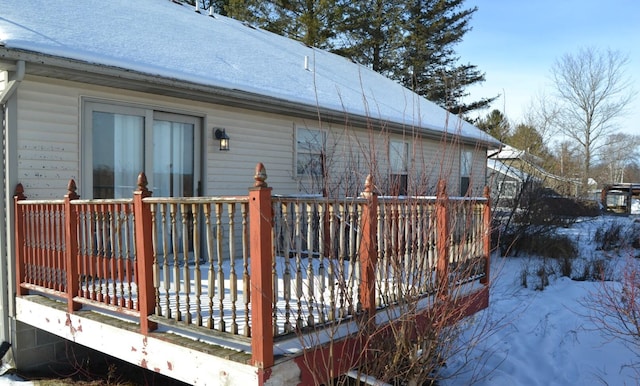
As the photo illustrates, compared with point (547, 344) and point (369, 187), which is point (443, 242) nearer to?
point (369, 187)

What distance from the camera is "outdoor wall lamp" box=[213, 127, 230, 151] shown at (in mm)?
6957

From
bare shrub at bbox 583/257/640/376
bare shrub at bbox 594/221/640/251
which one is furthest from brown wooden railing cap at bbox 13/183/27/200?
bare shrub at bbox 594/221/640/251

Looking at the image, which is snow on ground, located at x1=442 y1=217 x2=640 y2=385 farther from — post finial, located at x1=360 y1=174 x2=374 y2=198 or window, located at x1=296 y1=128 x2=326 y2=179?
window, located at x1=296 y1=128 x2=326 y2=179

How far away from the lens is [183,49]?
7.43 metres

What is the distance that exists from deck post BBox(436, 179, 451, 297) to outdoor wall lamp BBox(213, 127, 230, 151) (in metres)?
3.65

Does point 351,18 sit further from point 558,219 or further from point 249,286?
point 249,286

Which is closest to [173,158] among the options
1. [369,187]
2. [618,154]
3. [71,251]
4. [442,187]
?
[71,251]

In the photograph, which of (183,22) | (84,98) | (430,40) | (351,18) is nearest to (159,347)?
(84,98)

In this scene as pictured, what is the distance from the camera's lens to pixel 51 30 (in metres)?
5.58

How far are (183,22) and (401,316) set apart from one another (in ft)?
26.1

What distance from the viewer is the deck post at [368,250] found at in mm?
3604

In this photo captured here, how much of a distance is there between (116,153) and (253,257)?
149 inches

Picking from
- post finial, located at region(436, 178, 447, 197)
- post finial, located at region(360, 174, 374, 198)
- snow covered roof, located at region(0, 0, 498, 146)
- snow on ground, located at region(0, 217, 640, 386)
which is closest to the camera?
post finial, located at region(360, 174, 374, 198)

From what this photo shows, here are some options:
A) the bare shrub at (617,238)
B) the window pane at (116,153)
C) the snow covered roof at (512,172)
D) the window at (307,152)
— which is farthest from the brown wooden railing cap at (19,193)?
the bare shrub at (617,238)
